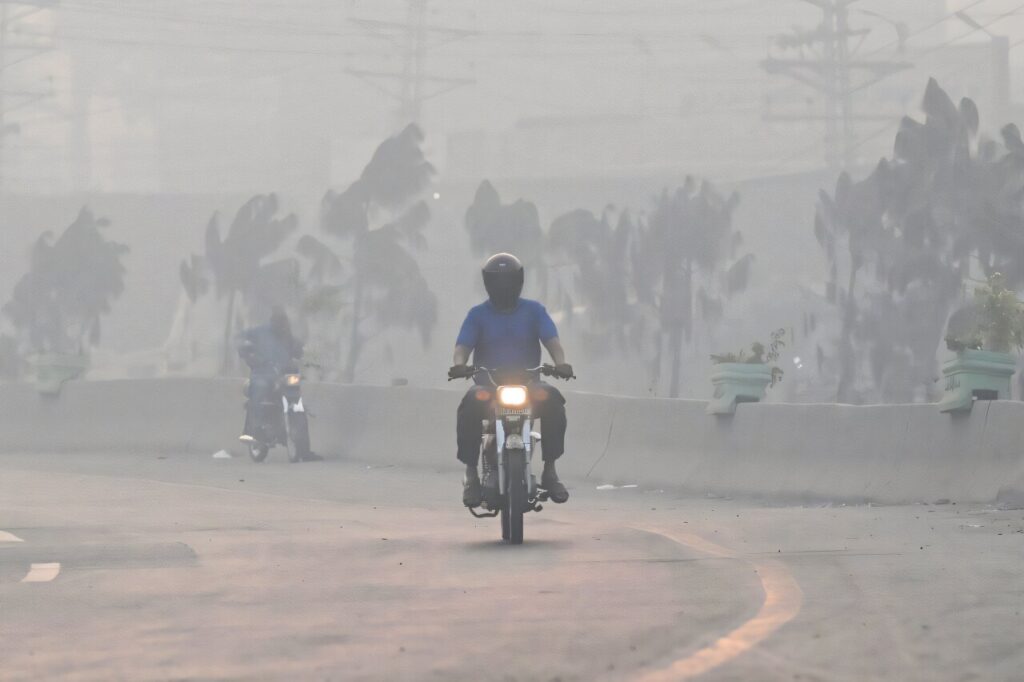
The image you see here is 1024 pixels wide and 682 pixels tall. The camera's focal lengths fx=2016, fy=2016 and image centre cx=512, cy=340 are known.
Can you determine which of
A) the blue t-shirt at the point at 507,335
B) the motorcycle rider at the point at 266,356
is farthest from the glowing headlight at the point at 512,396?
the motorcycle rider at the point at 266,356

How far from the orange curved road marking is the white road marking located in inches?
130

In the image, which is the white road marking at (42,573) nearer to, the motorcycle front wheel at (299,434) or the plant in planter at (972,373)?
the plant in planter at (972,373)

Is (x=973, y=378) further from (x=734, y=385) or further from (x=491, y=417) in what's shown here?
(x=491, y=417)

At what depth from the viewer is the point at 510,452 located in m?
11.7

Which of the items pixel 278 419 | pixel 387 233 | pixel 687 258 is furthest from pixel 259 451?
pixel 687 258

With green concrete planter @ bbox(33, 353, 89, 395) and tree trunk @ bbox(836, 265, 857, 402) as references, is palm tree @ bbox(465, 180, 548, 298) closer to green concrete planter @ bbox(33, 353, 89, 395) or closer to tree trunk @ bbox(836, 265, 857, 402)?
tree trunk @ bbox(836, 265, 857, 402)

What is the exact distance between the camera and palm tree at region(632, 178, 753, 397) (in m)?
82.2

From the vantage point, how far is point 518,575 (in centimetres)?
938

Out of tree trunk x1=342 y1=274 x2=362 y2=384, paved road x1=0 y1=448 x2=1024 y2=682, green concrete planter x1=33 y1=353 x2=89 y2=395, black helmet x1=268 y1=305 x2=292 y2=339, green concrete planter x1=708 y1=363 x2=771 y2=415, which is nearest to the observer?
paved road x1=0 y1=448 x2=1024 y2=682

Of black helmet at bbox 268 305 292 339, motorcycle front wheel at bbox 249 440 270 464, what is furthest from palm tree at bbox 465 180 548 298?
motorcycle front wheel at bbox 249 440 270 464

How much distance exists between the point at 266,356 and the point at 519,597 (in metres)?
19.6

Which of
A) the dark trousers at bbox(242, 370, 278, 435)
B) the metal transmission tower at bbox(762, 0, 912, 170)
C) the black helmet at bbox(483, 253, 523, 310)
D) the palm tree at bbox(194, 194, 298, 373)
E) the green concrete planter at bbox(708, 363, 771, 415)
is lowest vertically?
the dark trousers at bbox(242, 370, 278, 435)

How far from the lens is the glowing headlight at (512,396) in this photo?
1181 centimetres

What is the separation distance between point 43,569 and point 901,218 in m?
57.8
